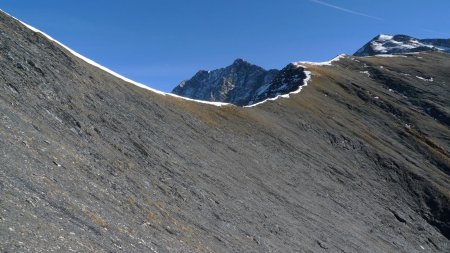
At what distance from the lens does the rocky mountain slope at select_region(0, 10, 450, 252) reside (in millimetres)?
25922

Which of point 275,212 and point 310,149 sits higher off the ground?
point 310,149

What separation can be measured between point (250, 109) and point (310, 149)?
11687mm

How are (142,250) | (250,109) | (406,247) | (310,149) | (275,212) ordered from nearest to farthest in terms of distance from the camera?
1. (142,250)
2. (275,212)
3. (406,247)
4. (310,149)
5. (250,109)

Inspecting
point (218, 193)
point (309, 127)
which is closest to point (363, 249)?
point (218, 193)

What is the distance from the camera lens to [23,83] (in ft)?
121

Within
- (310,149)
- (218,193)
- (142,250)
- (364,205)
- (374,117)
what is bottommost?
(142,250)

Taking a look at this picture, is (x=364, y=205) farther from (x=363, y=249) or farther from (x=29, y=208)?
(x=29, y=208)

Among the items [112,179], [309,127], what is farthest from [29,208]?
[309,127]

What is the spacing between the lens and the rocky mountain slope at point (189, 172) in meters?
25.9

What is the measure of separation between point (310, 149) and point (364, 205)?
12.1 metres

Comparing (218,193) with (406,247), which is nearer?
(218,193)

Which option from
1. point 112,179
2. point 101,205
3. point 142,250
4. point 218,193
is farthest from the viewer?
point 218,193

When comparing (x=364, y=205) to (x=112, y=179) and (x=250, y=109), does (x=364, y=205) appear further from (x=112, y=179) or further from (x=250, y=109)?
(x=112, y=179)

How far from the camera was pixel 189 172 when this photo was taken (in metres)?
43.3
